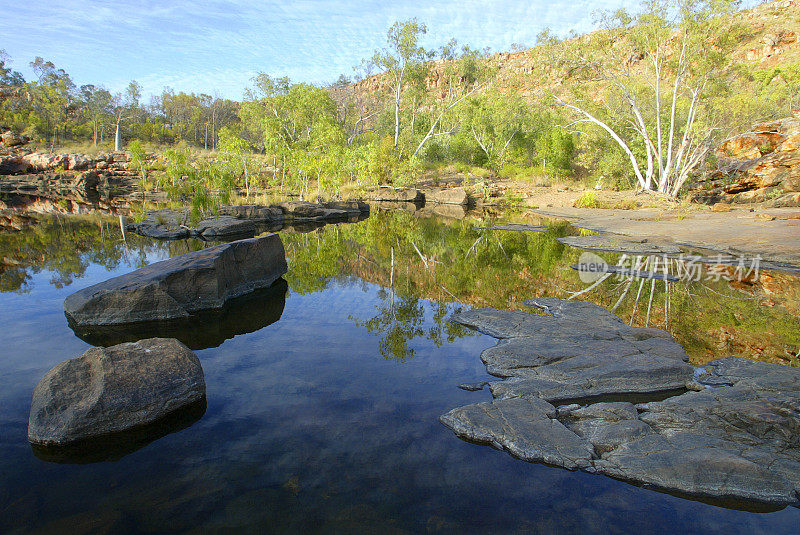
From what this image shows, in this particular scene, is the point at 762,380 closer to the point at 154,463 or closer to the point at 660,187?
the point at 154,463

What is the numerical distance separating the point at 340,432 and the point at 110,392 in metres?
1.98

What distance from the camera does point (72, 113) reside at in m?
62.7

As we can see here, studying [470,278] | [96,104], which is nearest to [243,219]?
[470,278]

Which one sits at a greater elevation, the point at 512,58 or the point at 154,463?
the point at 512,58

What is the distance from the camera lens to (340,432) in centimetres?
381

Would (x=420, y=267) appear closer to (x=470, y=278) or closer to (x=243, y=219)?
(x=470, y=278)

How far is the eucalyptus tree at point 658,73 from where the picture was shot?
827 inches

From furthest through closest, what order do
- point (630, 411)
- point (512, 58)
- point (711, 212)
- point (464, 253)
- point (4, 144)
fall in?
point (512, 58)
point (4, 144)
point (711, 212)
point (464, 253)
point (630, 411)

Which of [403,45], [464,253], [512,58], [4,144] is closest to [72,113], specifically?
[4,144]

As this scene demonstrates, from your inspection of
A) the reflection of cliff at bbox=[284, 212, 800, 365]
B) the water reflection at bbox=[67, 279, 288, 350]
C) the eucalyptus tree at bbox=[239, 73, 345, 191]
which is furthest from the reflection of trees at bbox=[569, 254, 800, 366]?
the eucalyptus tree at bbox=[239, 73, 345, 191]

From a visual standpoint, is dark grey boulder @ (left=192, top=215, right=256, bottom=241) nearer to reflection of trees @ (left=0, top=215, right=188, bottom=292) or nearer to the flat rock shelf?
reflection of trees @ (left=0, top=215, right=188, bottom=292)

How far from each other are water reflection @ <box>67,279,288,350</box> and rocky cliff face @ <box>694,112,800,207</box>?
22.2 meters

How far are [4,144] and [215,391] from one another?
5924 centimetres

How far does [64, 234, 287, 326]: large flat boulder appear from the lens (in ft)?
20.6
